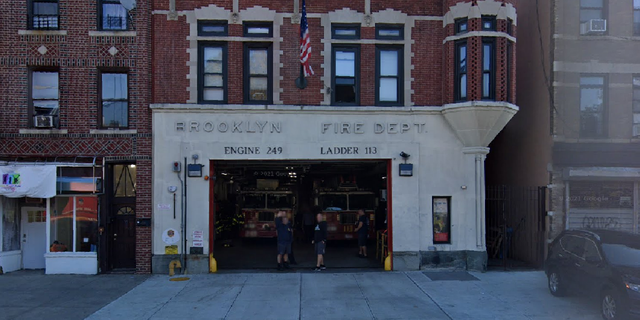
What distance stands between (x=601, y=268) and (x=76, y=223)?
13577mm

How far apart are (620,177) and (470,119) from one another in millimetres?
5030

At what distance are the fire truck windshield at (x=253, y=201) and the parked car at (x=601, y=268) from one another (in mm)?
11026

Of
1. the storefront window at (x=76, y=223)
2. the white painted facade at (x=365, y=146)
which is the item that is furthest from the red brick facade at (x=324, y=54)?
the storefront window at (x=76, y=223)

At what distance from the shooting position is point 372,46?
1323 centimetres

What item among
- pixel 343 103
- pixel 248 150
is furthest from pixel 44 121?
pixel 343 103

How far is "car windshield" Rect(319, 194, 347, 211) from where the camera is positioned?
17795mm

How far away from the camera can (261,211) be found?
17797 millimetres

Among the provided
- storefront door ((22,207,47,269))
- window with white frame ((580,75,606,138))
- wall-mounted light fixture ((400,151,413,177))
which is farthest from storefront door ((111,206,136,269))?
window with white frame ((580,75,606,138))

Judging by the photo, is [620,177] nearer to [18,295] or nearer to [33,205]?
[18,295]

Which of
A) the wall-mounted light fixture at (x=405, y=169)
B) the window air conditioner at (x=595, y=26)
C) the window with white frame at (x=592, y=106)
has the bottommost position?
the wall-mounted light fixture at (x=405, y=169)

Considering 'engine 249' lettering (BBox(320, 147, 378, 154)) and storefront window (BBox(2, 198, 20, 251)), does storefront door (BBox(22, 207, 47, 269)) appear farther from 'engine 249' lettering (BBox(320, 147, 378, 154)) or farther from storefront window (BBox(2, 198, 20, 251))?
'engine 249' lettering (BBox(320, 147, 378, 154))

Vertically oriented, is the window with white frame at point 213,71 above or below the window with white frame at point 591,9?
below

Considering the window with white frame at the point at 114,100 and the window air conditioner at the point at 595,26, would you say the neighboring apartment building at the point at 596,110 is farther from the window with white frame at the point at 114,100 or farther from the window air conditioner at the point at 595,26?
the window with white frame at the point at 114,100

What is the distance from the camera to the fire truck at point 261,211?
58.2ft
